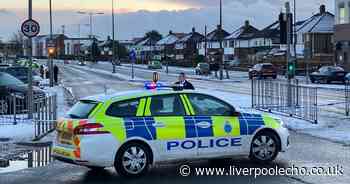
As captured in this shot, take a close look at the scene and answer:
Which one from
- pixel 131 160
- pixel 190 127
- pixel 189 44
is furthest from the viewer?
pixel 189 44

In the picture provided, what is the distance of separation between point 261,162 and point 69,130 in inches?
131

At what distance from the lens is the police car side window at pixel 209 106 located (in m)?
11.3

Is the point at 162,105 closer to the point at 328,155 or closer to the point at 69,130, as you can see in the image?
the point at 69,130

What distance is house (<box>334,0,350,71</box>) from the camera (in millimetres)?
71812

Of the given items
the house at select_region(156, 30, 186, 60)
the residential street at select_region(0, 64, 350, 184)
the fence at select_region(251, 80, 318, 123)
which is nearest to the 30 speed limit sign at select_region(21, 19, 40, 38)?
the fence at select_region(251, 80, 318, 123)

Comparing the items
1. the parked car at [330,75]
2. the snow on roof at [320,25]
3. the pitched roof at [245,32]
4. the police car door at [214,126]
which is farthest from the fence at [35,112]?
the pitched roof at [245,32]

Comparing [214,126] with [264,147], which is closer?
[214,126]

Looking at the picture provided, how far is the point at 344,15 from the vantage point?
73.4 metres

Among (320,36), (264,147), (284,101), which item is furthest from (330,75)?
(320,36)

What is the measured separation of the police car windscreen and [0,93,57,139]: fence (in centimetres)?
590

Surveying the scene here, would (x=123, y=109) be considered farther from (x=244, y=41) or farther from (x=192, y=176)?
(x=244, y=41)

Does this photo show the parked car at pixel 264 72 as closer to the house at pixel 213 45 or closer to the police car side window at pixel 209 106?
the police car side window at pixel 209 106

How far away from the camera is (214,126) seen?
1125 cm

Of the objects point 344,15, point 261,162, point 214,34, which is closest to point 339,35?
point 344,15
